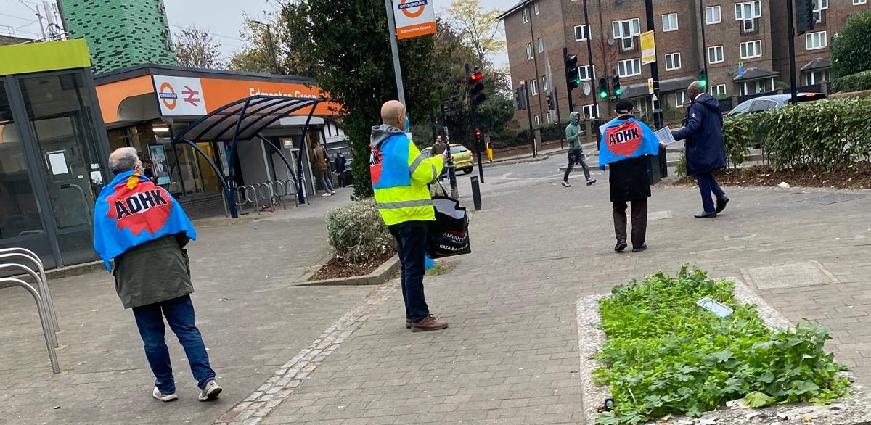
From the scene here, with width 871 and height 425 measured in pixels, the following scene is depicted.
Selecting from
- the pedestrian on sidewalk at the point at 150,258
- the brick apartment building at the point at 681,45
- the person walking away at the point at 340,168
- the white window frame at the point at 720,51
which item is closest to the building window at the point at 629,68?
the brick apartment building at the point at 681,45

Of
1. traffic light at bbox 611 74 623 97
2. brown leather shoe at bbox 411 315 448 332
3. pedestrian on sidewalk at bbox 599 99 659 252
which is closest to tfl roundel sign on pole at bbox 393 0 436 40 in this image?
pedestrian on sidewalk at bbox 599 99 659 252

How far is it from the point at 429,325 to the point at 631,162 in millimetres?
3338

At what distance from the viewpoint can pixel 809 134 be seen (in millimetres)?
10984

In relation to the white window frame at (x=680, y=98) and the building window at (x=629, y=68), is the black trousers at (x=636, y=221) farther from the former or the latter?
the white window frame at (x=680, y=98)

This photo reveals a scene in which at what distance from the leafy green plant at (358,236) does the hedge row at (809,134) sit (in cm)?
734

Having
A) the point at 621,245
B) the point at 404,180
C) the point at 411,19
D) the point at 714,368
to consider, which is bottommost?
the point at 621,245

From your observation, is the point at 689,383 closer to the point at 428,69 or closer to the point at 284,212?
the point at 428,69

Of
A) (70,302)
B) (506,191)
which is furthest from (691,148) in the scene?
(506,191)

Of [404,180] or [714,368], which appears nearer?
[714,368]

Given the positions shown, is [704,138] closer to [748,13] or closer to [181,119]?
[181,119]

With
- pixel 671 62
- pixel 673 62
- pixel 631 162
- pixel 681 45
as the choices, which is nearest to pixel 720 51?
pixel 681 45

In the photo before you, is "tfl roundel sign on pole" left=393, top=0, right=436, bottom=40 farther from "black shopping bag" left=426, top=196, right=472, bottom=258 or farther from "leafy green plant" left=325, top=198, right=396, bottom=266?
"black shopping bag" left=426, top=196, right=472, bottom=258

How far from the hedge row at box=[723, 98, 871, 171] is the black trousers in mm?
4807

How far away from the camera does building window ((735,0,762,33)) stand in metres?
52.6
